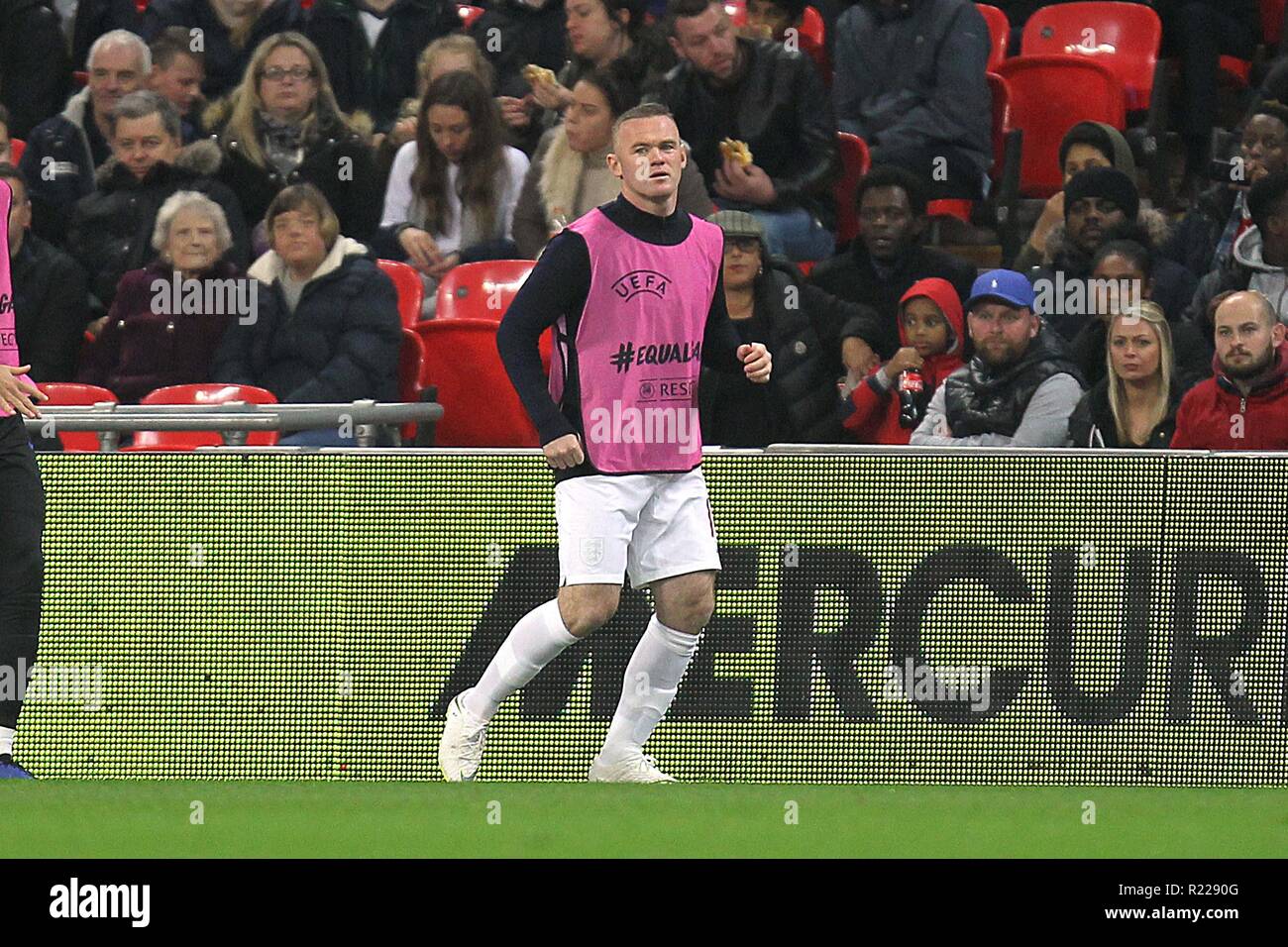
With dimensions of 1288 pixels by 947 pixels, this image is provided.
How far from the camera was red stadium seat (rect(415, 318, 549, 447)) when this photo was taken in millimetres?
8445

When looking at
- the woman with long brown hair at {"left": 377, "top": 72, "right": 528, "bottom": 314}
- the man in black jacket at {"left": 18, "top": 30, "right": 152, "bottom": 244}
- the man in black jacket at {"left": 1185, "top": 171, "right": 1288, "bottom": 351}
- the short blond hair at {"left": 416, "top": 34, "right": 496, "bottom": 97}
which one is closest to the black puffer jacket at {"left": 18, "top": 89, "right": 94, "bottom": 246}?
the man in black jacket at {"left": 18, "top": 30, "right": 152, "bottom": 244}

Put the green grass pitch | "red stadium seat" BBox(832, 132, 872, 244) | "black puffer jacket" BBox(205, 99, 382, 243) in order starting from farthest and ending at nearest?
"red stadium seat" BBox(832, 132, 872, 244), "black puffer jacket" BBox(205, 99, 382, 243), the green grass pitch

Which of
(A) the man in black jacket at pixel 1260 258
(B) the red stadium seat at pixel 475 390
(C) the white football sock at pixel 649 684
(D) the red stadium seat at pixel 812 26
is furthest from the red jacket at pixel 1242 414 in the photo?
(D) the red stadium seat at pixel 812 26

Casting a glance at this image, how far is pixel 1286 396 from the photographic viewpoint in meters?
6.83

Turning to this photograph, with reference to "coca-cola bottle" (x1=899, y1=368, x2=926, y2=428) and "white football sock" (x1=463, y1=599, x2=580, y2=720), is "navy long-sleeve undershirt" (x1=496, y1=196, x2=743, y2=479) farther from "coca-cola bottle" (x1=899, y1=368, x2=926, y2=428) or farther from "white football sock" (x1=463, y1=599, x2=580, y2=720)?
"coca-cola bottle" (x1=899, y1=368, x2=926, y2=428)

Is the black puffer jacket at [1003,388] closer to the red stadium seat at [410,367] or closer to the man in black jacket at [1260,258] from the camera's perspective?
the man in black jacket at [1260,258]

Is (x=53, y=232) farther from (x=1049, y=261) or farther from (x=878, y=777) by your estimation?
(x=878, y=777)

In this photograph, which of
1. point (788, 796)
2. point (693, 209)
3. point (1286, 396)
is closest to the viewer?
point (788, 796)

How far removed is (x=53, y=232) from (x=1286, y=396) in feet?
17.7

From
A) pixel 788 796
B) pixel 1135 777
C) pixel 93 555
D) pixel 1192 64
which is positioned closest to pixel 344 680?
pixel 93 555

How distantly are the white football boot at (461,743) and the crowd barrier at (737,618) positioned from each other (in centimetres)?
21

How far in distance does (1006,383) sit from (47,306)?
3893mm

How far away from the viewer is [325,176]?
30.1 ft

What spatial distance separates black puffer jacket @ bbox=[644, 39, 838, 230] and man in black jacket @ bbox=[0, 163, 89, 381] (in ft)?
8.25
